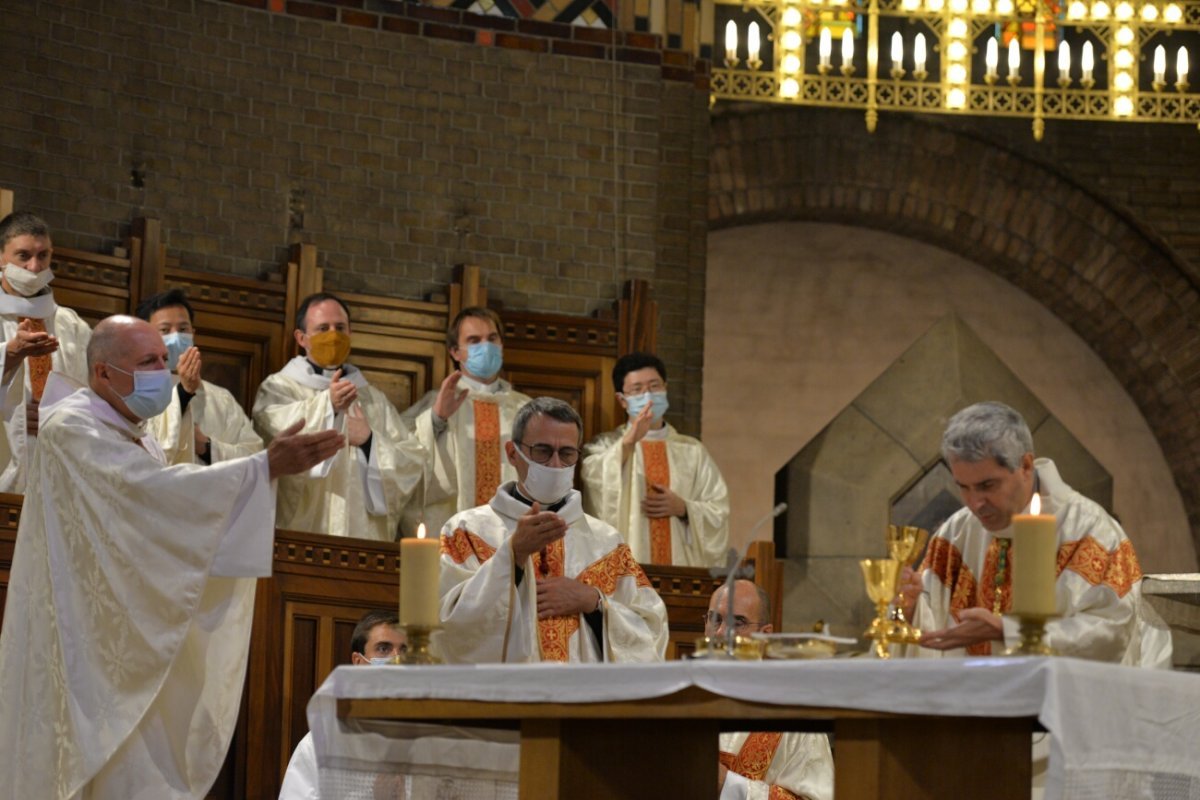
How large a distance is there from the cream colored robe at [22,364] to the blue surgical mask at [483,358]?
168 centimetres

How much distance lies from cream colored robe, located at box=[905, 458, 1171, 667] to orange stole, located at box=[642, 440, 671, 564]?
378 centimetres

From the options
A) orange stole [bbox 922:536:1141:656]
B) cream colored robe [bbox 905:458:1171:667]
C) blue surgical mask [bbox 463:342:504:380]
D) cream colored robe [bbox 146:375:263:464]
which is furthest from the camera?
blue surgical mask [bbox 463:342:504:380]

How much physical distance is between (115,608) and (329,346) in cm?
314

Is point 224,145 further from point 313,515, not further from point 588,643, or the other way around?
point 588,643

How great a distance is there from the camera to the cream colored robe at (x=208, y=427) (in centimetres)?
788

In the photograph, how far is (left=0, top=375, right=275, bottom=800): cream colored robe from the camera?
5.48 m

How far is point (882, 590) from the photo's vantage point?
4.01m

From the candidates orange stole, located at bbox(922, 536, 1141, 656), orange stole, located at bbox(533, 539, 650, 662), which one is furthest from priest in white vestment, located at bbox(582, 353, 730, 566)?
orange stole, located at bbox(922, 536, 1141, 656)

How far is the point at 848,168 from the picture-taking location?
12.6 meters

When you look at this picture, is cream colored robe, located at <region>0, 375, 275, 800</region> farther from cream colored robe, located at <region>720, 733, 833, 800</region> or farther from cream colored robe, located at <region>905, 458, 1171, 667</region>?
cream colored robe, located at <region>905, 458, 1171, 667</region>

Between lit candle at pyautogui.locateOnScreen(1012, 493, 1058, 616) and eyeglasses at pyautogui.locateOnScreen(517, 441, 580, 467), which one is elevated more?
eyeglasses at pyautogui.locateOnScreen(517, 441, 580, 467)

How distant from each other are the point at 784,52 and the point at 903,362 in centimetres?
197

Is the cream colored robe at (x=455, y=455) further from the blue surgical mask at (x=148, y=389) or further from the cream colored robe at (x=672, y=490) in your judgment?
the blue surgical mask at (x=148, y=389)

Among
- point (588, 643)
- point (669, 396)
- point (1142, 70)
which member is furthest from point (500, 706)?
point (1142, 70)
